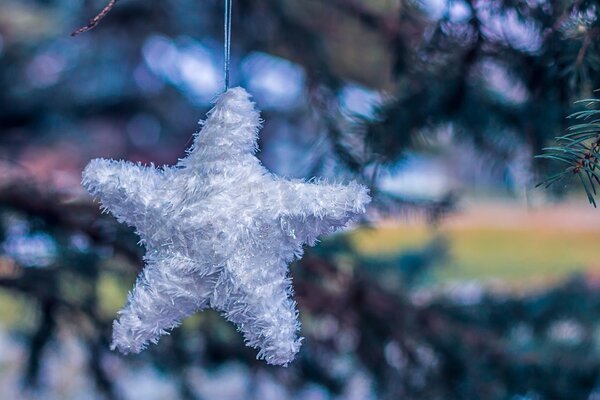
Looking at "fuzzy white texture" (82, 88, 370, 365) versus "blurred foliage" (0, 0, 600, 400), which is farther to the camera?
"blurred foliage" (0, 0, 600, 400)

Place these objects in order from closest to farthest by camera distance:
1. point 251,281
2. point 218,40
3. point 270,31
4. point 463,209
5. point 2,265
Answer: point 251,281
point 463,209
point 270,31
point 2,265
point 218,40

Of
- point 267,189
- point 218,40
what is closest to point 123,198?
point 267,189

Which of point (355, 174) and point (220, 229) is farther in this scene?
point (355, 174)

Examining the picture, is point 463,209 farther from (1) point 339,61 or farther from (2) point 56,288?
(1) point 339,61
